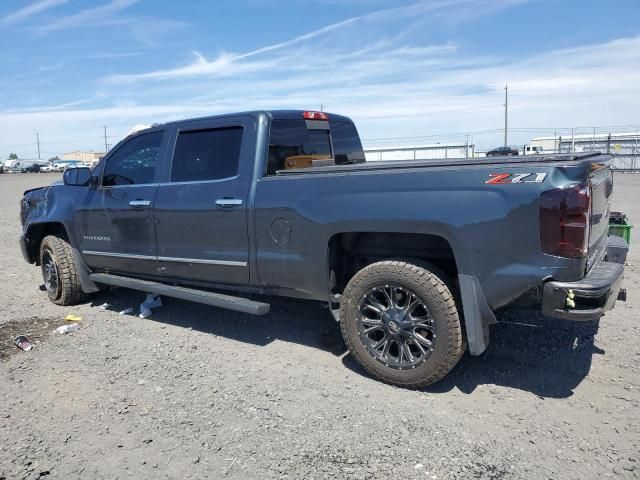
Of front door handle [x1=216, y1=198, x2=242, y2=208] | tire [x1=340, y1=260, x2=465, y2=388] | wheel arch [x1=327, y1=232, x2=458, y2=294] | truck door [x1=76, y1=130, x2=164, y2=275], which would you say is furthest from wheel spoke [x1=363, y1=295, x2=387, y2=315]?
truck door [x1=76, y1=130, x2=164, y2=275]

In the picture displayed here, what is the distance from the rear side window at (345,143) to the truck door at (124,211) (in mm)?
1743

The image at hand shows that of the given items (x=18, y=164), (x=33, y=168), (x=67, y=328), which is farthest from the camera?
(x=18, y=164)

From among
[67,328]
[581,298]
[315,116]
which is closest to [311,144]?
[315,116]

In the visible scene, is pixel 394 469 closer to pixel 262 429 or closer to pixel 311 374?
pixel 262 429

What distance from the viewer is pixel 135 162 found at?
5410mm

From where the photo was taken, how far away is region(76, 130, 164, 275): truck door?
5156mm

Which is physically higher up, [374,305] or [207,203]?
[207,203]

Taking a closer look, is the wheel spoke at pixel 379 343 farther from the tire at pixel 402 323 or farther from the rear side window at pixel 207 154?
the rear side window at pixel 207 154

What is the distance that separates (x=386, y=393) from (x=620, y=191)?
1771 cm

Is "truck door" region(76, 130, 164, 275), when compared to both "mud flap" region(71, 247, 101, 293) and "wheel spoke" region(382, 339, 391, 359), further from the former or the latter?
"wheel spoke" region(382, 339, 391, 359)

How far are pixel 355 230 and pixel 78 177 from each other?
3481mm

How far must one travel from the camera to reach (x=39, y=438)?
3.26 meters

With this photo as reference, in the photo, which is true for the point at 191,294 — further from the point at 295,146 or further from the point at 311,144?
the point at 311,144

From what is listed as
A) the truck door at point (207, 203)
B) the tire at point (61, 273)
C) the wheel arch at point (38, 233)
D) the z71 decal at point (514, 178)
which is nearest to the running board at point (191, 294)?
the truck door at point (207, 203)
